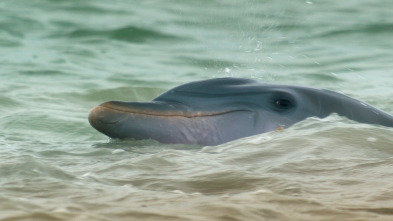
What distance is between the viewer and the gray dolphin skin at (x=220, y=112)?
5.49 m

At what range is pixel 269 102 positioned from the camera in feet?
19.0

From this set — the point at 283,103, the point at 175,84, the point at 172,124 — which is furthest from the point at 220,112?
the point at 175,84

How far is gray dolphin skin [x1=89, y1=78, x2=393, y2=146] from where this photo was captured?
18.0 feet

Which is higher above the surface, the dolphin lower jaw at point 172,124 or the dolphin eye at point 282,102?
the dolphin eye at point 282,102

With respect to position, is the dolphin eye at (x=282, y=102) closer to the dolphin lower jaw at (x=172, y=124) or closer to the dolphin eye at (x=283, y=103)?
the dolphin eye at (x=283, y=103)

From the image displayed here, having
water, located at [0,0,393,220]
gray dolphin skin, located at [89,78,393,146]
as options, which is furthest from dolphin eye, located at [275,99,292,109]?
water, located at [0,0,393,220]

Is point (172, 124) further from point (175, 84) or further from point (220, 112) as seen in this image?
point (175, 84)

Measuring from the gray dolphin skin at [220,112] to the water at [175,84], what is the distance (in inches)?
5.3

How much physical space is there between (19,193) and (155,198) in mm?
640

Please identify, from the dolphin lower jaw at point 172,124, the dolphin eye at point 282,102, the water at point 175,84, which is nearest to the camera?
the water at point 175,84

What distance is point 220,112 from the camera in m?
5.66

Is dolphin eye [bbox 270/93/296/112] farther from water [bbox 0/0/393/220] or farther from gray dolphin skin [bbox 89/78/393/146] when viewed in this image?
water [bbox 0/0/393/220]

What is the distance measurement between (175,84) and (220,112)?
239 inches

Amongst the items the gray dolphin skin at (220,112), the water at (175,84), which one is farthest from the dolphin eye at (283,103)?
the water at (175,84)
